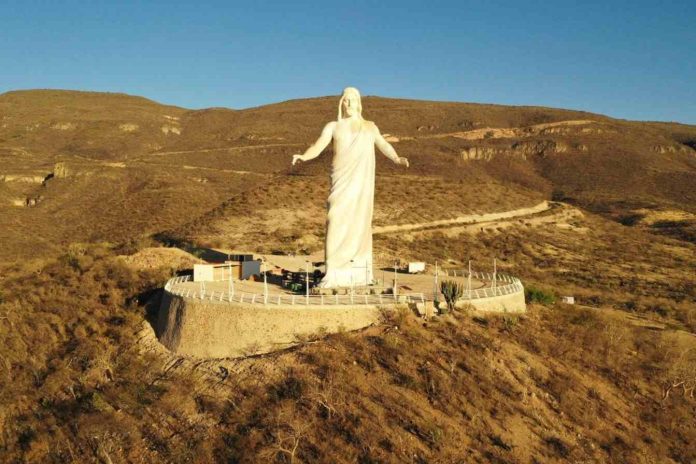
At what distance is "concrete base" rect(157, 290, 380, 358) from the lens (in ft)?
57.0

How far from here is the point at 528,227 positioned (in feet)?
170

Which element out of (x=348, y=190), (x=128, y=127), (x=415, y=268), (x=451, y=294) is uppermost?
(x=128, y=127)

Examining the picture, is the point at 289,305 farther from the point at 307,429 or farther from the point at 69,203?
the point at 69,203

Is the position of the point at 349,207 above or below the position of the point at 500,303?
above

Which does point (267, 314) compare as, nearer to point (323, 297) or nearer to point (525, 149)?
point (323, 297)

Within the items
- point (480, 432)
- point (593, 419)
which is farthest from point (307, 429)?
A: point (593, 419)

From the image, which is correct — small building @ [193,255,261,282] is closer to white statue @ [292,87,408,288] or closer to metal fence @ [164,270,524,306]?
metal fence @ [164,270,524,306]

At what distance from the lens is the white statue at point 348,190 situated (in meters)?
20.0

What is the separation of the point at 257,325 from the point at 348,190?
534 centimetres

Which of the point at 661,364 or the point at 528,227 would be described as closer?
the point at 661,364

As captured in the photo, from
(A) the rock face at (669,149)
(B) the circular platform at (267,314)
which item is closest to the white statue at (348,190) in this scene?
(B) the circular platform at (267,314)

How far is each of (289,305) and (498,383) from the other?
607 centimetres

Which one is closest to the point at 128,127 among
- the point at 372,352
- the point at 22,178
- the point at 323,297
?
the point at 22,178

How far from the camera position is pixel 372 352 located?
648 inches
